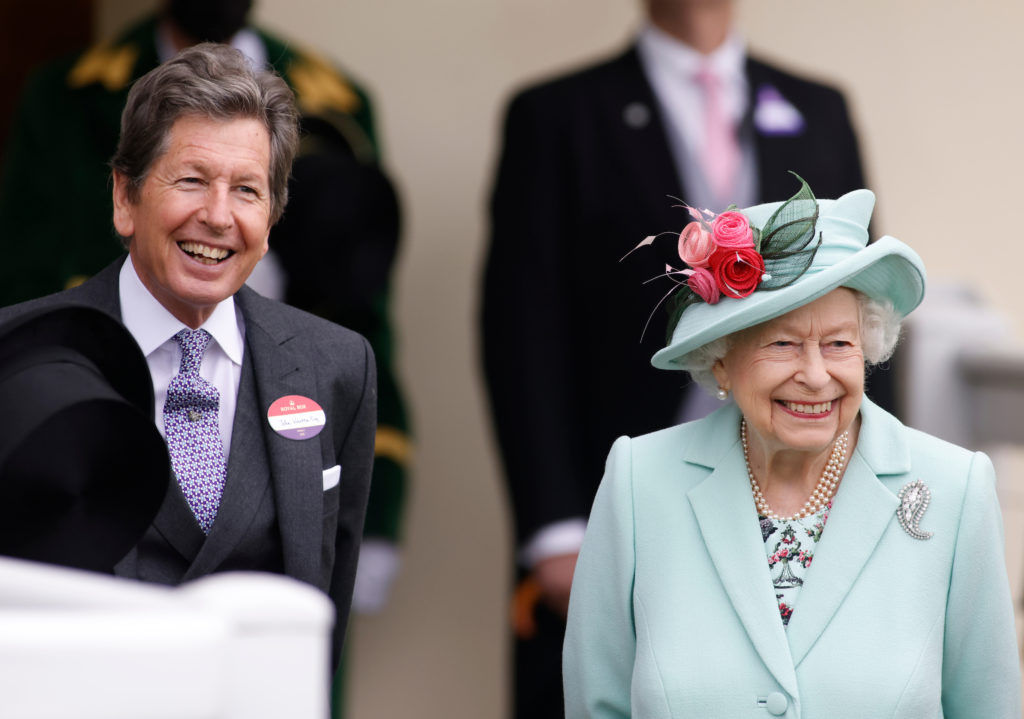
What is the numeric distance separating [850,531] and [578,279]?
161cm

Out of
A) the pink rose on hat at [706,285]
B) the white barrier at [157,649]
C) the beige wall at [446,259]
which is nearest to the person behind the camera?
the white barrier at [157,649]

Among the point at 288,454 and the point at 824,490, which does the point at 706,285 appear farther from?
the point at 288,454

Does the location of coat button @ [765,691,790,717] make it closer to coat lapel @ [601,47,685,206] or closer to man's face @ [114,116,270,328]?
man's face @ [114,116,270,328]

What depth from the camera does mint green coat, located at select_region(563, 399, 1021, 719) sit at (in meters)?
2.16

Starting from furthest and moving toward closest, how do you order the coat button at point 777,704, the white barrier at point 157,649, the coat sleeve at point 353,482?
the coat sleeve at point 353,482 < the coat button at point 777,704 < the white barrier at point 157,649

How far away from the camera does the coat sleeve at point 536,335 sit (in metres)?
3.71

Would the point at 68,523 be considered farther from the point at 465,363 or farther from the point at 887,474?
the point at 465,363

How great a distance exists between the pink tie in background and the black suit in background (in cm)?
6

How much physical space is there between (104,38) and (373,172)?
5.08ft

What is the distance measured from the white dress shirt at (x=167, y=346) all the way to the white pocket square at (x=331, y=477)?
16cm

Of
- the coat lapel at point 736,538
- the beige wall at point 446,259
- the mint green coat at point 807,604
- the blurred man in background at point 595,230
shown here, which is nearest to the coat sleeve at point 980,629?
the mint green coat at point 807,604

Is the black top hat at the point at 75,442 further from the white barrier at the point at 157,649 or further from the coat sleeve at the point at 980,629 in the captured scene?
the coat sleeve at the point at 980,629

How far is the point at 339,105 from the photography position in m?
4.15

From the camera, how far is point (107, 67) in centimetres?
380
